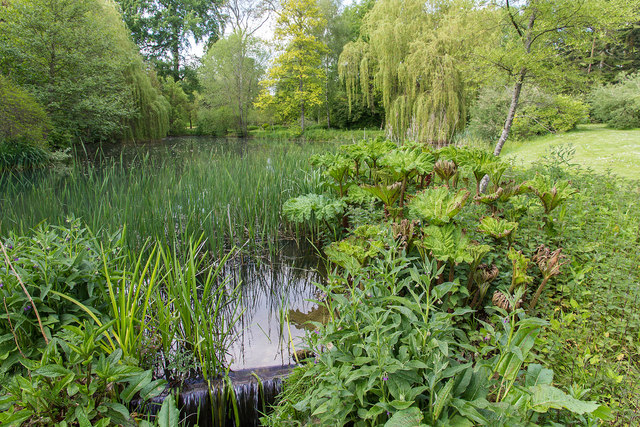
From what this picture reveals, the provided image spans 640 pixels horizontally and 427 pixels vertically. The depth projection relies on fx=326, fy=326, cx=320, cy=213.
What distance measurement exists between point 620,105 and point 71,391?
16.9 meters

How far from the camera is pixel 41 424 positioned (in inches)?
46.3

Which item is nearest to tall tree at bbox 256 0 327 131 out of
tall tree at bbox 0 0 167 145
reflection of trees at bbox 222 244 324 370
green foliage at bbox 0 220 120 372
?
tall tree at bbox 0 0 167 145

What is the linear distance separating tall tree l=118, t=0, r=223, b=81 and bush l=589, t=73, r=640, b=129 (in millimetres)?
28978

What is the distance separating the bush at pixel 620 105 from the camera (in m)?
11.5

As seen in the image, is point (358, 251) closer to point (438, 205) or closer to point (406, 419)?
point (438, 205)

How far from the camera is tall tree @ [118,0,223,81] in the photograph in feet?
98.2

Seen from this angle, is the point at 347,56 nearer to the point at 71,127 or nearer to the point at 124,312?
the point at 71,127

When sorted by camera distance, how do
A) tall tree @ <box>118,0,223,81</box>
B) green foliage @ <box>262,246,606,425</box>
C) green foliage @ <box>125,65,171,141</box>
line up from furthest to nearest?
1. tall tree @ <box>118,0,223,81</box>
2. green foliage @ <box>125,65,171,141</box>
3. green foliage @ <box>262,246,606,425</box>

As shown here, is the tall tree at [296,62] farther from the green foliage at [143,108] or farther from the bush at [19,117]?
the bush at [19,117]

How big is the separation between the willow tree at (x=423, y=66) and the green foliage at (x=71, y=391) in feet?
32.6

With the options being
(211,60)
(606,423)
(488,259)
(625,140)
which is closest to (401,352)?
(606,423)

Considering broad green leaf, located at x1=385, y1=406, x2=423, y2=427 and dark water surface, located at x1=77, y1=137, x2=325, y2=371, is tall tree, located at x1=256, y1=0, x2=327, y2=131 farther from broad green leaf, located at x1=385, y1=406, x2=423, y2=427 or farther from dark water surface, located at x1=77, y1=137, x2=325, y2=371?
broad green leaf, located at x1=385, y1=406, x2=423, y2=427

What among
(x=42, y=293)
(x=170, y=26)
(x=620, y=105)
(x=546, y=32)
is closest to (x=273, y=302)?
(x=42, y=293)

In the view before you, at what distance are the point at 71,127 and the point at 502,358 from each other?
39.7ft
